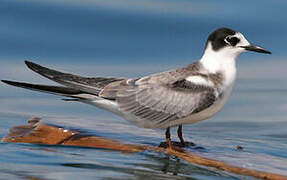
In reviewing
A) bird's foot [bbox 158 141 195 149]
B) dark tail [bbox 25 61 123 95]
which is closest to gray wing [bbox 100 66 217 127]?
dark tail [bbox 25 61 123 95]

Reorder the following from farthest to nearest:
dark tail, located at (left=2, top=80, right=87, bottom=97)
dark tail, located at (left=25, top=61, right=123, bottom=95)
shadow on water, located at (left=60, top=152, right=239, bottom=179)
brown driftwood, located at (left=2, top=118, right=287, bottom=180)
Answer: dark tail, located at (left=25, top=61, right=123, bottom=95) → dark tail, located at (left=2, top=80, right=87, bottom=97) → brown driftwood, located at (left=2, top=118, right=287, bottom=180) → shadow on water, located at (left=60, top=152, right=239, bottom=179)

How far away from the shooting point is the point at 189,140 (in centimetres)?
780

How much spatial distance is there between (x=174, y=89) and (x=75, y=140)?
121 centimetres

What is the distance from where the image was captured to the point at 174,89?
285 inches

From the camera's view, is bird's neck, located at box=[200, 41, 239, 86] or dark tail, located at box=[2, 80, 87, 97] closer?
dark tail, located at box=[2, 80, 87, 97]

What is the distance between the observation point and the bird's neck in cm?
718

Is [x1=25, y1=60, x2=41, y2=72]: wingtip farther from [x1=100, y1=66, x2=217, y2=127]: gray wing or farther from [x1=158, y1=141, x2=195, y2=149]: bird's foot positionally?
[x1=158, y1=141, x2=195, y2=149]: bird's foot

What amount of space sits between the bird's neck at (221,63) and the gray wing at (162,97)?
28cm

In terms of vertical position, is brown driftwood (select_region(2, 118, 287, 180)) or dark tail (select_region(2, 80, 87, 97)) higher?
dark tail (select_region(2, 80, 87, 97))

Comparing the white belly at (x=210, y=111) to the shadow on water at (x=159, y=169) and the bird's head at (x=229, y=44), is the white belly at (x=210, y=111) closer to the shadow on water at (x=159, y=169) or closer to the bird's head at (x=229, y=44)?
the bird's head at (x=229, y=44)

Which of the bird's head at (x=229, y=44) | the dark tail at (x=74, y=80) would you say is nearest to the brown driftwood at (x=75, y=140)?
the dark tail at (x=74, y=80)

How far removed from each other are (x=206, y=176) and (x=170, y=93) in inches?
58.6

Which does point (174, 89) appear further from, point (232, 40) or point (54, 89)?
point (54, 89)

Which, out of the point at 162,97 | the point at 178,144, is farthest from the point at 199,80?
the point at 178,144
